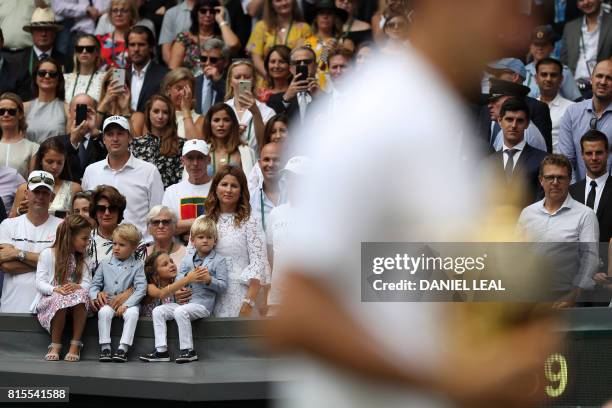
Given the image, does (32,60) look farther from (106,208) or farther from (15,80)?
(106,208)

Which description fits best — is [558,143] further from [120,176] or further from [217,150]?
[120,176]

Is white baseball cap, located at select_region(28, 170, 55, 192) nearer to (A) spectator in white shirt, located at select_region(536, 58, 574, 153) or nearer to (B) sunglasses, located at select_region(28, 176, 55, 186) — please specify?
Result: (B) sunglasses, located at select_region(28, 176, 55, 186)

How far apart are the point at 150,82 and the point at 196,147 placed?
315 centimetres

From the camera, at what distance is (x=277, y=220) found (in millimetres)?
10445

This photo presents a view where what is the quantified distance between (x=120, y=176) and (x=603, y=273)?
4737 mm

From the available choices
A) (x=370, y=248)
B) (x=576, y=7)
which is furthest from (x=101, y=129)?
(x=370, y=248)

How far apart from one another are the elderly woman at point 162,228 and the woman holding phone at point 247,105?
1800 mm

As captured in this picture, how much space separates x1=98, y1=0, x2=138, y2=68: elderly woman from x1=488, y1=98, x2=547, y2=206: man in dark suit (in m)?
5.68

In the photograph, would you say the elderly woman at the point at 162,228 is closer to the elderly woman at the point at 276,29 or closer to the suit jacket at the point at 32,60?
the elderly woman at the point at 276,29

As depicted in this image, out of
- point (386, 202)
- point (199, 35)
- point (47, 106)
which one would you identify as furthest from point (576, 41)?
point (386, 202)

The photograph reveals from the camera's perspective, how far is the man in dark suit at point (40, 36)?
1562cm

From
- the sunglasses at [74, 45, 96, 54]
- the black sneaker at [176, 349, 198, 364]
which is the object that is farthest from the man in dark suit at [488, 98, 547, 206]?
the sunglasses at [74, 45, 96, 54]

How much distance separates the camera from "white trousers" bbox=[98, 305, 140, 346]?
32.5 ft

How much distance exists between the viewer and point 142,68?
1466 centimetres
